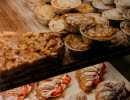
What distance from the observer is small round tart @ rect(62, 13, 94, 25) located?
1108 millimetres

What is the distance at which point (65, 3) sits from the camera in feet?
4.31

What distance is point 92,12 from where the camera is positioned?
1.35 metres

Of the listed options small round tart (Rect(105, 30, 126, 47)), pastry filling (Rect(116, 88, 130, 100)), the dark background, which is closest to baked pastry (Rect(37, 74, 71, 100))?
pastry filling (Rect(116, 88, 130, 100))

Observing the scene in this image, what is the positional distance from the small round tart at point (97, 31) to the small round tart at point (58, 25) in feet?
0.37

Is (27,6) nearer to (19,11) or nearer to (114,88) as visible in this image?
(19,11)

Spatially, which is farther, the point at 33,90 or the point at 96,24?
the point at 33,90

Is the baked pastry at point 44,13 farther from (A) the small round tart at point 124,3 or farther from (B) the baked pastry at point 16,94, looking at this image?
(B) the baked pastry at point 16,94

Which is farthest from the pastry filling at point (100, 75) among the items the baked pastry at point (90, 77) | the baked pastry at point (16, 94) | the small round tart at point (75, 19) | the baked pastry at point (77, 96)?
the small round tart at point (75, 19)

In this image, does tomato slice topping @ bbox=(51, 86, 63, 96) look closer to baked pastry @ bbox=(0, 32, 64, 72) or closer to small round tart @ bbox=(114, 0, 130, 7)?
baked pastry @ bbox=(0, 32, 64, 72)

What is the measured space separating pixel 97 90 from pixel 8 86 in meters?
0.88

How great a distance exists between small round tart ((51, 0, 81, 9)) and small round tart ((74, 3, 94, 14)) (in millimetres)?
35

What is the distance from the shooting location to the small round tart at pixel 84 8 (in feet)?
4.29

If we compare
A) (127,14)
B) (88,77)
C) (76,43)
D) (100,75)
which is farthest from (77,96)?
(127,14)

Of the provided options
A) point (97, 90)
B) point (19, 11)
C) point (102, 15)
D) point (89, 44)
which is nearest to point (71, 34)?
point (89, 44)
